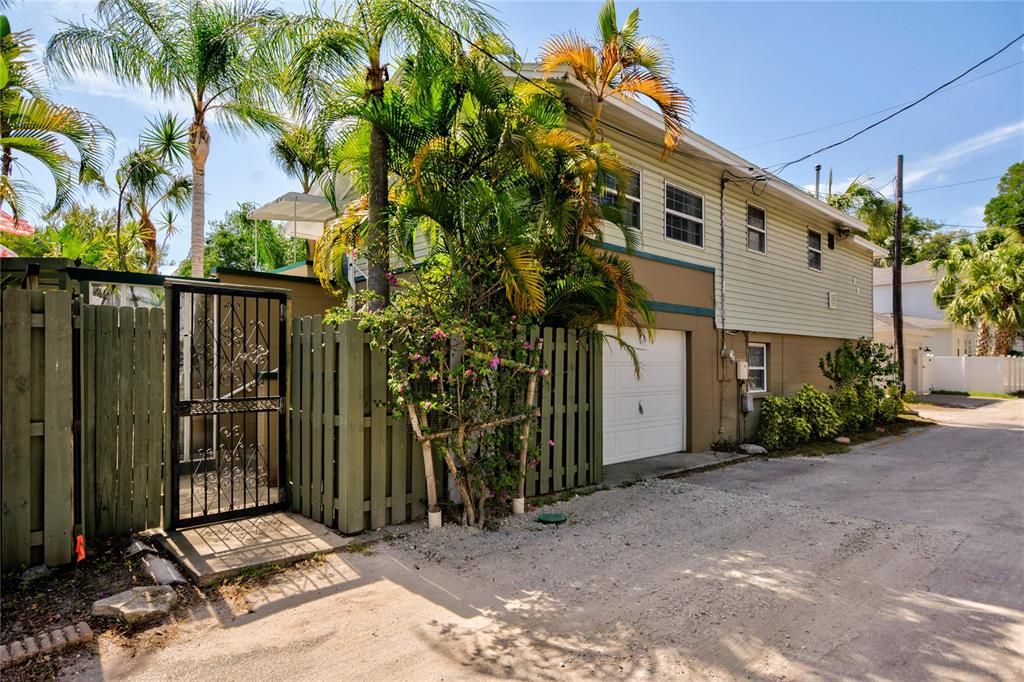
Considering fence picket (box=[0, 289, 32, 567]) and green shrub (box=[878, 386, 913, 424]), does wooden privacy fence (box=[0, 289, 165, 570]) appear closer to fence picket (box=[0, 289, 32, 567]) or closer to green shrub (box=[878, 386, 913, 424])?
fence picket (box=[0, 289, 32, 567])

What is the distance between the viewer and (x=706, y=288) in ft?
31.7

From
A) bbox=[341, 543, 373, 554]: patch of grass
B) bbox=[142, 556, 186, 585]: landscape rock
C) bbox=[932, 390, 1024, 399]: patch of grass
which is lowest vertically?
bbox=[932, 390, 1024, 399]: patch of grass

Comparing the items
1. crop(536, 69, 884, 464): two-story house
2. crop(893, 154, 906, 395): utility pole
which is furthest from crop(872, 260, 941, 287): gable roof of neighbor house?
crop(536, 69, 884, 464): two-story house

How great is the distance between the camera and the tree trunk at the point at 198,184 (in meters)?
9.73

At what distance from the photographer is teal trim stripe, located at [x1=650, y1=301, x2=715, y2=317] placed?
8.60m

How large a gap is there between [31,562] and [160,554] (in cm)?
75

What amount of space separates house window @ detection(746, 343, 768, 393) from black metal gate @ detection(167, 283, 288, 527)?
8700mm

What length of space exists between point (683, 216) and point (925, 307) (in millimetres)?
30535

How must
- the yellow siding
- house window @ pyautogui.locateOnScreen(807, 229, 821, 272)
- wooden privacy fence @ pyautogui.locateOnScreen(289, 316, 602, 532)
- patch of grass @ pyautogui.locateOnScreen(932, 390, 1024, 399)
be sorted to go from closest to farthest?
wooden privacy fence @ pyautogui.locateOnScreen(289, 316, 602, 532)
the yellow siding
house window @ pyautogui.locateOnScreen(807, 229, 821, 272)
patch of grass @ pyautogui.locateOnScreen(932, 390, 1024, 399)

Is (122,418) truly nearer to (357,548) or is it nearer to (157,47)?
(357,548)

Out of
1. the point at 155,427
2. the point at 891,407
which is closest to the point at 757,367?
the point at 891,407

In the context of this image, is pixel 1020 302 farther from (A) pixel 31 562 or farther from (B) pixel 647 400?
(A) pixel 31 562

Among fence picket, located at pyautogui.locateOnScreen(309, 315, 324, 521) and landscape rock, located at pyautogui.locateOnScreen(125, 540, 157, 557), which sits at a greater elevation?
fence picket, located at pyautogui.locateOnScreen(309, 315, 324, 521)

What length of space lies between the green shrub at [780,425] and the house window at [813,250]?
13.3ft
